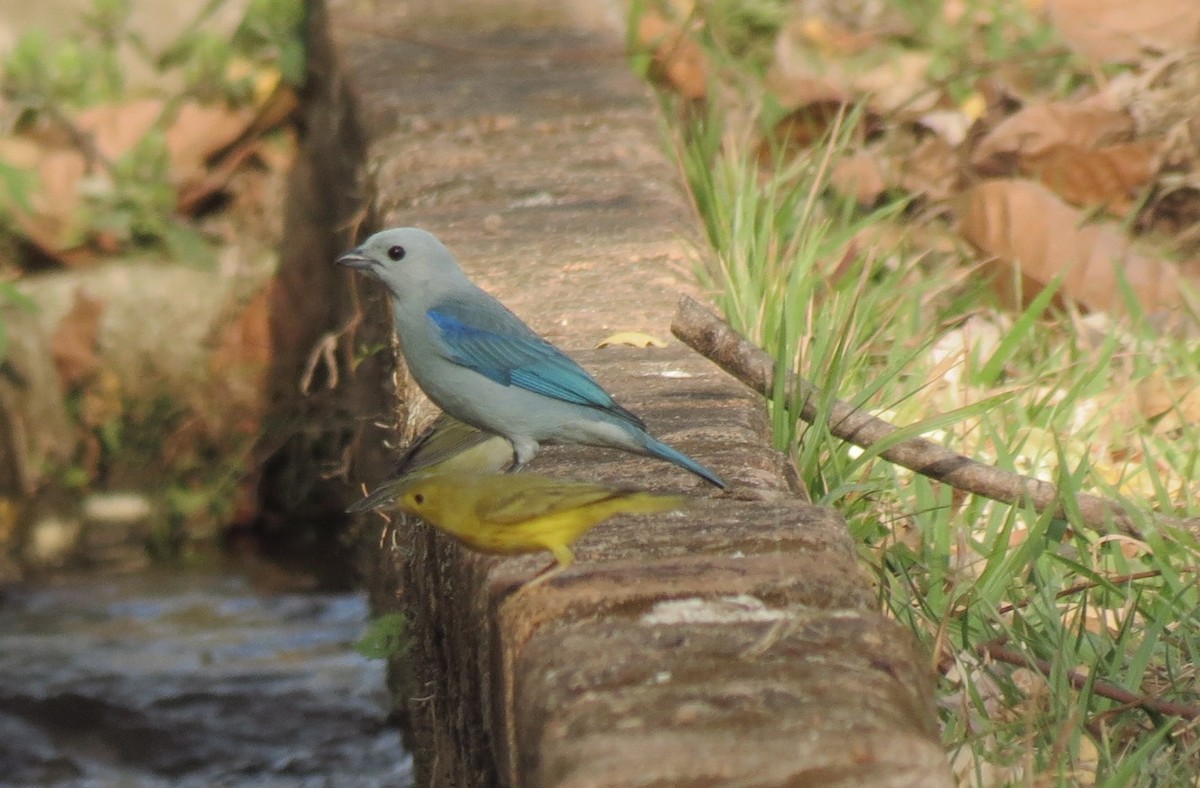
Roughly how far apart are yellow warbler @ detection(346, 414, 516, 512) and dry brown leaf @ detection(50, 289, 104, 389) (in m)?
2.97

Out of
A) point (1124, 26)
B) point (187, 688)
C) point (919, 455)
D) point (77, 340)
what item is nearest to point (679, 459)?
point (919, 455)

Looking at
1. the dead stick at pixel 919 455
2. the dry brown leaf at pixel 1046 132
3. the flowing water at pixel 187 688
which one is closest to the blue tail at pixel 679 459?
the dead stick at pixel 919 455

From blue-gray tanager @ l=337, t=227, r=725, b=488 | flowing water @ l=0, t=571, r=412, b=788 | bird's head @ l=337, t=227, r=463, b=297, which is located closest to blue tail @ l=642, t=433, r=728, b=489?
blue-gray tanager @ l=337, t=227, r=725, b=488

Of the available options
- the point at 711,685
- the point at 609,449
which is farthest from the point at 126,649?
the point at 711,685

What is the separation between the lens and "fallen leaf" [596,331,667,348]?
3330 millimetres

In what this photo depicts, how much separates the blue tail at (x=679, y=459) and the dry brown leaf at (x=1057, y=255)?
182 cm

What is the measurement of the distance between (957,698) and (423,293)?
111 centimetres

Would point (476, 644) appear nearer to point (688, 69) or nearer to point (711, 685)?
point (711, 685)

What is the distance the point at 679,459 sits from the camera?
102 inches

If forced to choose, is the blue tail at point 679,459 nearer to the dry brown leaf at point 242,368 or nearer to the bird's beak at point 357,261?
the bird's beak at point 357,261

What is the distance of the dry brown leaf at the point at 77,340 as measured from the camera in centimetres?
566

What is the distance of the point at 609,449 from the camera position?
2877 millimetres

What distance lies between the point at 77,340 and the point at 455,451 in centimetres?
309

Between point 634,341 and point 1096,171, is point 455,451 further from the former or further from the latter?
point 1096,171
